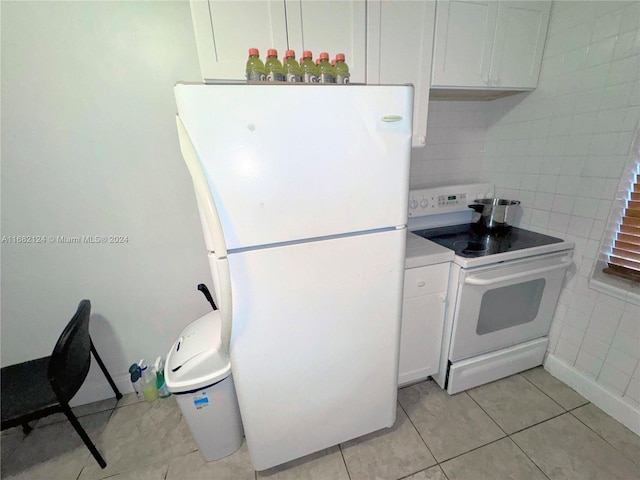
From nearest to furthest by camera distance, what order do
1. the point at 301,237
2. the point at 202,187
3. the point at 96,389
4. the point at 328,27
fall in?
the point at 202,187, the point at 301,237, the point at 328,27, the point at 96,389

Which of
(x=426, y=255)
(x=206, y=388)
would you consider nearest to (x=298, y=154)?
(x=426, y=255)

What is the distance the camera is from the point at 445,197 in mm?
1853

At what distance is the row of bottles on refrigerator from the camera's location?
39.1 inches

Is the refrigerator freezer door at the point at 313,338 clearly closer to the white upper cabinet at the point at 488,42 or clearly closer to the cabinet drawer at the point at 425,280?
the cabinet drawer at the point at 425,280

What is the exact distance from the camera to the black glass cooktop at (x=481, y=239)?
4.84ft

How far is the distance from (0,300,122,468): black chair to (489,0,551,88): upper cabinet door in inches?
97.2

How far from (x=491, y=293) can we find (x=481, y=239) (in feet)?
1.14

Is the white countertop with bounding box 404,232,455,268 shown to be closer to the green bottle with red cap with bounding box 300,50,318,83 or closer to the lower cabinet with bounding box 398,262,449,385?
the lower cabinet with bounding box 398,262,449,385

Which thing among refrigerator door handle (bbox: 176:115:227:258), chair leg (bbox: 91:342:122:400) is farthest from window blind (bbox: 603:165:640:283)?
chair leg (bbox: 91:342:122:400)

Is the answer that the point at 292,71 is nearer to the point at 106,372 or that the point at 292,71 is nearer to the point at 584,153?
the point at 584,153

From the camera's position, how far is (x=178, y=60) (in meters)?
1.29

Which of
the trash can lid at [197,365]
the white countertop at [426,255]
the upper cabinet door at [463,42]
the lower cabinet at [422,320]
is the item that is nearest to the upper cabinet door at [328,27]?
the upper cabinet door at [463,42]

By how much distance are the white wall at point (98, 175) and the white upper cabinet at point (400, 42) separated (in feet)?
2.86

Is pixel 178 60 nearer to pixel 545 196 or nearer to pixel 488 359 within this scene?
pixel 545 196
